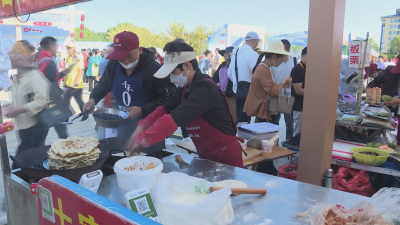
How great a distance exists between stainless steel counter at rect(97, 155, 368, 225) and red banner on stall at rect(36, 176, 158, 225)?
539 millimetres

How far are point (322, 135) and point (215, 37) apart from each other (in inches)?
606

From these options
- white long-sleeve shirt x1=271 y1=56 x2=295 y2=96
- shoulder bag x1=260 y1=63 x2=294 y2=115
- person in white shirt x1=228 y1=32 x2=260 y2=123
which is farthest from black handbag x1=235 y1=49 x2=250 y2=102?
shoulder bag x1=260 y1=63 x2=294 y2=115

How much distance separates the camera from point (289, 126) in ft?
17.2

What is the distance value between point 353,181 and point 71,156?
2.60 meters

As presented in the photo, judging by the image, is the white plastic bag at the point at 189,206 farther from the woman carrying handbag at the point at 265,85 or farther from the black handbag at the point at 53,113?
the woman carrying handbag at the point at 265,85

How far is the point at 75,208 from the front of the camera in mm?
954

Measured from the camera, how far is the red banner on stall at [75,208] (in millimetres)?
825

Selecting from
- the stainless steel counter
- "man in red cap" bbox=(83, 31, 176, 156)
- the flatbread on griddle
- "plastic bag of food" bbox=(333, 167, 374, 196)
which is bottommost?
"plastic bag of food" bbox=(333, 167, 374, 196)

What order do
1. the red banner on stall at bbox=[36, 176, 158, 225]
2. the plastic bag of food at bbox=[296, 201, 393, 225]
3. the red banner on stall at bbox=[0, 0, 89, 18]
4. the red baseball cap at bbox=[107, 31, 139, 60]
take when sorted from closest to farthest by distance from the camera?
the red banner on stall at bbox=[36, 176, 158, 225] → the plastic bag of food at bbox=[296, 201, 393, 225] → the red baseball cap at bbox=[107, 31, 139, 60] → the red banner on stall at bbox=[0, 0, 89, 18]

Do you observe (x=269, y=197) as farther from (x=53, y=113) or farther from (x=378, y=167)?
(x=53, y=113)

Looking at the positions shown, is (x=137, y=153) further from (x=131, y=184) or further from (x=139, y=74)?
(x=139, y=74)

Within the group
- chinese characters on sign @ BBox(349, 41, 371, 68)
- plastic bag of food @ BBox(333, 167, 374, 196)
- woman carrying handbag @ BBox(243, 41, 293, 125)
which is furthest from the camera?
chinese characters on sign @ BBox(349, 41, 371, 68)

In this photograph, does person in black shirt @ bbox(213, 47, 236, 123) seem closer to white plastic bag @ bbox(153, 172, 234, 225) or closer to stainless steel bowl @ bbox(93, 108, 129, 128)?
stainless steel bowl @ bbox(93, 108, 129, 128)

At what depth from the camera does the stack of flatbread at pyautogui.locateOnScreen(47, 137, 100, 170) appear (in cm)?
163
